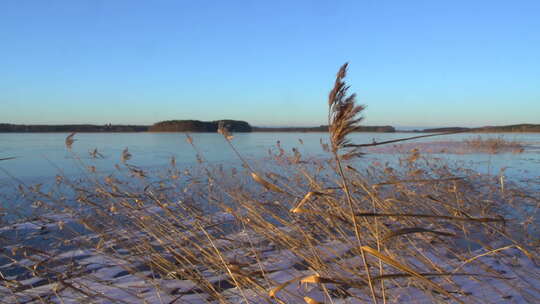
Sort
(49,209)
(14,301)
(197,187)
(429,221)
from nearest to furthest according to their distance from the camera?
1. (14,301)
2. (429,221)
3. (49,209)
4. (197,187)

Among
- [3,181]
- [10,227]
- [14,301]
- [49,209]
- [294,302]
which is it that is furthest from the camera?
[3,181]

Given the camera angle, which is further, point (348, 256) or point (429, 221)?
point (429, 221)

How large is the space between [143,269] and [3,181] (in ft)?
21.0

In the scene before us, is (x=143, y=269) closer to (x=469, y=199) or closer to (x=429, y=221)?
(x=429, y=221)

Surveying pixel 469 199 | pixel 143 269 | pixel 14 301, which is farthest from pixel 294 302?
pixel 469 199

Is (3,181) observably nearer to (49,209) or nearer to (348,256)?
(49,209)

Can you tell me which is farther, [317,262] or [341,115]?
[317,262]

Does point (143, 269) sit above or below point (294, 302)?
below

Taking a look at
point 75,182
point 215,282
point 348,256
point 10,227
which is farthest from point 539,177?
point 75,182

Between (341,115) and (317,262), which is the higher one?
(341,115)

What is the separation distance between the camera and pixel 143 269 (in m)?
2.70

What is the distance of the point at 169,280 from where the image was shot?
2.31m

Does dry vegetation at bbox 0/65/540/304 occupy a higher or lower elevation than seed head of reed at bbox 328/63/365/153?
lower

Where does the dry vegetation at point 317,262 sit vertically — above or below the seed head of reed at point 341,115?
below
